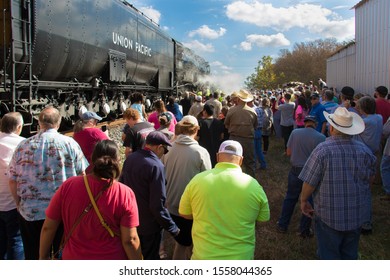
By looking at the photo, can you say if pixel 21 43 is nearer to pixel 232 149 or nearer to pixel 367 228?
pixel 232 149

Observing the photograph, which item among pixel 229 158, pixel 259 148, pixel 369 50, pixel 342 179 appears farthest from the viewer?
pixel 369 50

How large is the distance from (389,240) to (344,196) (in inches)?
92.5

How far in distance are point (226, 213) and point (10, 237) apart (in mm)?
2421

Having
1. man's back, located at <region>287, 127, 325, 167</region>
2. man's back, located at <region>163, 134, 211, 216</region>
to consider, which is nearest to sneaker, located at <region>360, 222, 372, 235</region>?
man's back, located at <region>287, 127, 325, 167</region>

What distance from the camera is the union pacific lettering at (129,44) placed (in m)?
12.3

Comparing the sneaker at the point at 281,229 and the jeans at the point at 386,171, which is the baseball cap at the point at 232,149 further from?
the jeans at the point at 386,171

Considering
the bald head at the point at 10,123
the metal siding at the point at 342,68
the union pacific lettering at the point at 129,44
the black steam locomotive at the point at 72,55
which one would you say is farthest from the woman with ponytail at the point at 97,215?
the metal siding at the point at 342,68

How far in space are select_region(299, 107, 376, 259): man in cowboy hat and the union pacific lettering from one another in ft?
32.5

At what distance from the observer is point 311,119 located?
5191 mm

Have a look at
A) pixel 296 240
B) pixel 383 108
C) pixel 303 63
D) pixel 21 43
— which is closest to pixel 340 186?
pixel 296 240

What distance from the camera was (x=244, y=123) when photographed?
6953 millimetres

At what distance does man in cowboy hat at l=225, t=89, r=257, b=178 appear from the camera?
22.8 ft
